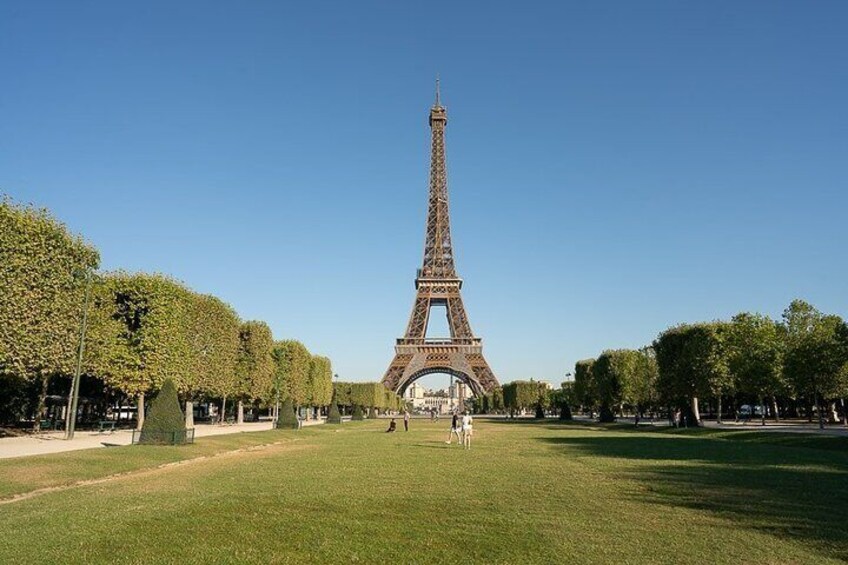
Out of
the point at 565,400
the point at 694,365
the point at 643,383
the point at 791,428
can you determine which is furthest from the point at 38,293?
the point at 565,400

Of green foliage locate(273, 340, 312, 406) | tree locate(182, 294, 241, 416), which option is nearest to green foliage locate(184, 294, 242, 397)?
tree locate(182, 294, 241, 416)

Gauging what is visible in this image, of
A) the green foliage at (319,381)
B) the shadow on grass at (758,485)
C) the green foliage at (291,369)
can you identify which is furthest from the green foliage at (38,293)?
the green foliage at (319,381)

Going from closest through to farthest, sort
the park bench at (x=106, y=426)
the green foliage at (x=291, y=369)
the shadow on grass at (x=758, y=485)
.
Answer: the shadow on grass at (x=758, y=485) < the park bench at (x=106, y=426) < the green foliage at (x=291, y=369)

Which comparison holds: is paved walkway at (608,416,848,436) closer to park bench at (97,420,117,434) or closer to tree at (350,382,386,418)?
park bench at (97,420,117,434)

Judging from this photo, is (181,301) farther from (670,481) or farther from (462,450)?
(670,481)

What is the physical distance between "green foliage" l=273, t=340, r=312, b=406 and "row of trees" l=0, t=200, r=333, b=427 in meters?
3.74

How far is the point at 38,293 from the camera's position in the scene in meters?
33.1

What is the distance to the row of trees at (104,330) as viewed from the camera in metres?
32.1

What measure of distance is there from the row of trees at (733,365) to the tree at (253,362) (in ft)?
125

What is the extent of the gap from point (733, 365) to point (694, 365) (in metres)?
8.99

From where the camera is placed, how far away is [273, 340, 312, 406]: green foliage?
230 ft

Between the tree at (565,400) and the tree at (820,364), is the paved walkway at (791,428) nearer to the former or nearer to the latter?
the tree at (820,364)

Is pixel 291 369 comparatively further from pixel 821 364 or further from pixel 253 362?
pixel 821 364

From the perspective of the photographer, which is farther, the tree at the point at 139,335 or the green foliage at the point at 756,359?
the green foliage at the point at 756,359
